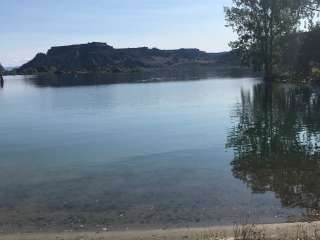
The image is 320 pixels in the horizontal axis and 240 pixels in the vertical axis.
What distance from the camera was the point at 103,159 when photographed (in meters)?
28.3

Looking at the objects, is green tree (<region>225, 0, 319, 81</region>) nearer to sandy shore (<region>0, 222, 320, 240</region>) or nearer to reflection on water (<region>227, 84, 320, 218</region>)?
reflection on water (<region>227, 84, 320, 218</region>)

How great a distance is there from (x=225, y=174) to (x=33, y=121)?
94.4 ft

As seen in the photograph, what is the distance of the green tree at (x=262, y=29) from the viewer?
99.7 metres

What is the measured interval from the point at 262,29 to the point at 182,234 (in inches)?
3627

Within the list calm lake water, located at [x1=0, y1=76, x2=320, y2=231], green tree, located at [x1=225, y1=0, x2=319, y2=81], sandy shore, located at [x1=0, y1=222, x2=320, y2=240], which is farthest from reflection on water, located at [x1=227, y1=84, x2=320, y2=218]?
green tree, located at [x1=225, y1=0, x2=319, y2=81]

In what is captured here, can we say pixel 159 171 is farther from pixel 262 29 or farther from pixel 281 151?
pixel 262 29

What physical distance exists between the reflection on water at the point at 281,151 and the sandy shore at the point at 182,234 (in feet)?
8.33

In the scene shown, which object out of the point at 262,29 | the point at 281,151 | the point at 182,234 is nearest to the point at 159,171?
the point at 281,151

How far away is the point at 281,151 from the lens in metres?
29.2

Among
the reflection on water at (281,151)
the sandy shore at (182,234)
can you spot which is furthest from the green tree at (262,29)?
the sandy shore at (182,234)

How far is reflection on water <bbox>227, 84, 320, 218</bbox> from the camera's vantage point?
68.5 feet

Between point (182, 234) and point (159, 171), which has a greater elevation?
point (182, 234)

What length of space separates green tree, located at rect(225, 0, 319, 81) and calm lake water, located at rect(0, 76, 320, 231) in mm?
54476

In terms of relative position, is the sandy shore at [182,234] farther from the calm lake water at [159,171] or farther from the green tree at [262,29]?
the green tree at [262,29]
